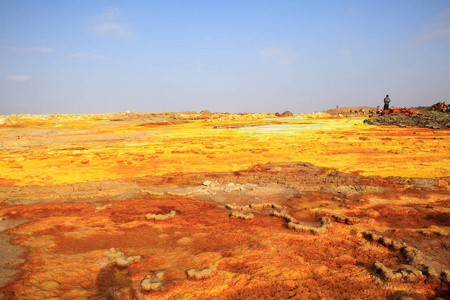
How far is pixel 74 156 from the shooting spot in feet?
38.5

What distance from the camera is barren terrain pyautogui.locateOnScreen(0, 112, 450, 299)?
322cm

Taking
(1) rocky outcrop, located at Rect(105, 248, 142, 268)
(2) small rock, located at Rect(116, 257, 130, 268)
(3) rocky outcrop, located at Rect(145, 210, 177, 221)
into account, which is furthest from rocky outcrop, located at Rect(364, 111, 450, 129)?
(2) small rock, located at Rect(116, 257, 130, 268)

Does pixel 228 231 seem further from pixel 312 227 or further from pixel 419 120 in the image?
pixel 419 120

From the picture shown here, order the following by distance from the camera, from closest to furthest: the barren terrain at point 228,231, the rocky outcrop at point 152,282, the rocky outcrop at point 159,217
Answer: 1. the rocky outcrop at point 152,282
2. the barren terrain at point 228,231
3. the rocky outcrop at point 159,217

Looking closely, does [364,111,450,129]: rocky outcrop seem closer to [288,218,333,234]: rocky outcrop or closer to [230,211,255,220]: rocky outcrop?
[288,218,333,234]: rocky outcrop

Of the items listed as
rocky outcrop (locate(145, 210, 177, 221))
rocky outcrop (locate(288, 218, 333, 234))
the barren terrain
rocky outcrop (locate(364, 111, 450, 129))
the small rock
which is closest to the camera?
the barren terrain

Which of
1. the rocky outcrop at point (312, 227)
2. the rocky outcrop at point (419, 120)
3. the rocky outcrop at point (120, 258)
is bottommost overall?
the rocky outcrop at point (120, 258)

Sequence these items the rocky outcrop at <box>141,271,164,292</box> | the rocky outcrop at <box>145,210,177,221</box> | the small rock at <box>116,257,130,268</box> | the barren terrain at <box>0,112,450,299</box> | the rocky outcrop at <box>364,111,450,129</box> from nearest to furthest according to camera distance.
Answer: the rocky outcrop at <box>141,271,164,292</box> → the barren terrain at <box>0,112,450,299</box> → the small rock at <box>116,257,130,268</box> → the rocky outcrop at <box>145,210,177,221</box> → the rocky outcrop at <box>364,111,450,129</box>

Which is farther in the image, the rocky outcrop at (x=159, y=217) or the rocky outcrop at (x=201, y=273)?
the rocky outcrop at (x=159, y=217)

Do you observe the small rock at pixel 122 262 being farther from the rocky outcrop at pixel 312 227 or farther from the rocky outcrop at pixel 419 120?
the rocky outcrop at pixel 419 120

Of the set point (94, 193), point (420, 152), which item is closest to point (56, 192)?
point (94, 193)

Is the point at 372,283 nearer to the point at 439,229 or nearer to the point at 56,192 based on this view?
the point at 439,229

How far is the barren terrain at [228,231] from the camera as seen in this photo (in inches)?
127

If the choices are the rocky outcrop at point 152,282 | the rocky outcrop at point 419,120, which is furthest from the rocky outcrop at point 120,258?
the rocky outcrop at point 419,120
